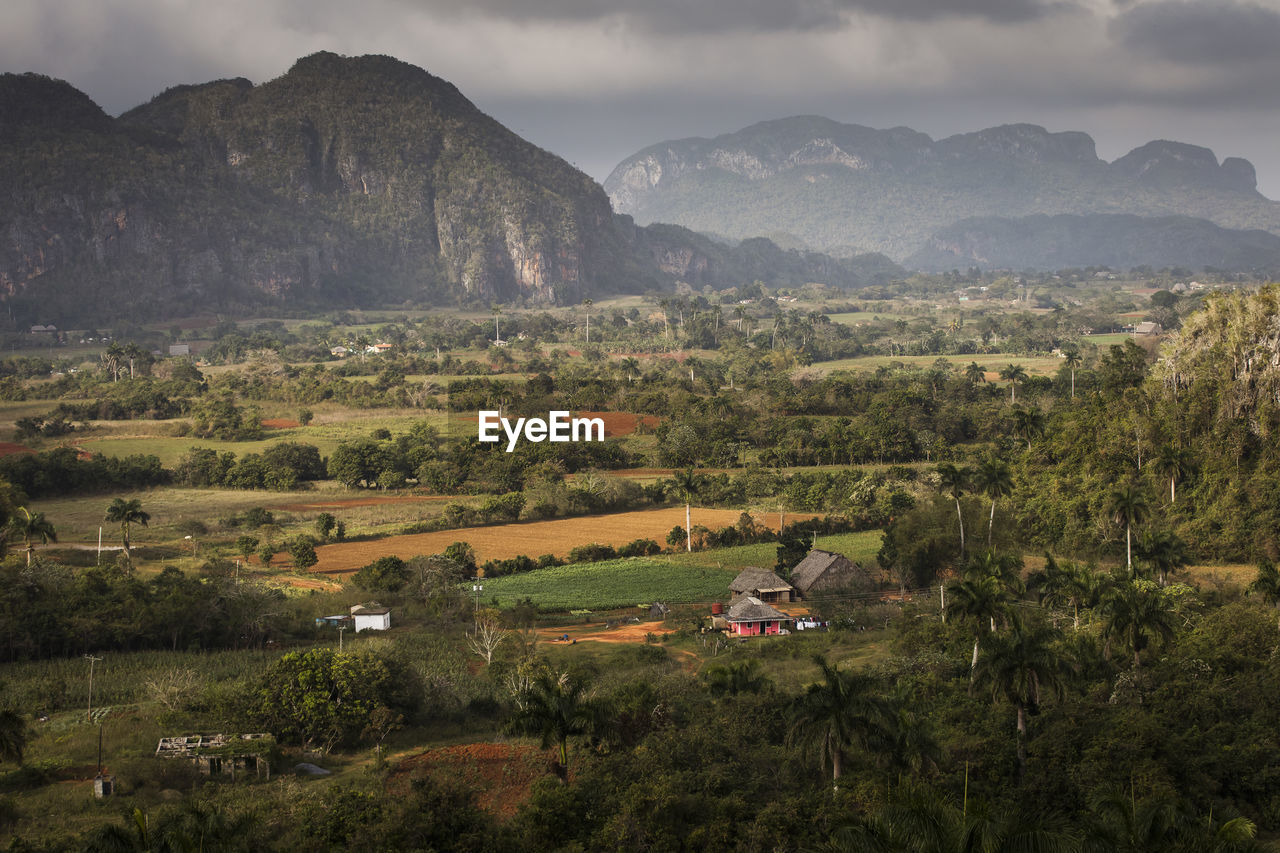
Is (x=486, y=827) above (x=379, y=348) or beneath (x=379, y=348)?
beneath

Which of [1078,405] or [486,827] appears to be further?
[1078,405]

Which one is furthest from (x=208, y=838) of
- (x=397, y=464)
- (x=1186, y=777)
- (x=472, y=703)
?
(x=397, y=464)

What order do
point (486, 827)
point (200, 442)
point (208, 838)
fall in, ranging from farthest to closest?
point (200, 442)
point (486, 827)
point (208, 838)

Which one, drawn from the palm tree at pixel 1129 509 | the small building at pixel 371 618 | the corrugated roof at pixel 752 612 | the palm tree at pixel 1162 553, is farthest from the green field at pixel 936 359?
the small building at pixel 371 618

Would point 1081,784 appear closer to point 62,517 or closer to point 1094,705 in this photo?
point 1094,705

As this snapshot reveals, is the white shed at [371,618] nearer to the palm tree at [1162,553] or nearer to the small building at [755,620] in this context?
the small building at [755,620]

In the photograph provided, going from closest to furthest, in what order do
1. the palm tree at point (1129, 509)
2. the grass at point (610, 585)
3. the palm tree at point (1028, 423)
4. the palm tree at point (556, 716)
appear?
1. the palm tree at point (556, 716)
2. the palm tree at point (1129, 509)
3. the grass at point (610, 585)
4. the palm tree at point (1028, 423)

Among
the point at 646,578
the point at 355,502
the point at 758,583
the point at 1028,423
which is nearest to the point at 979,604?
the point at 758,583
